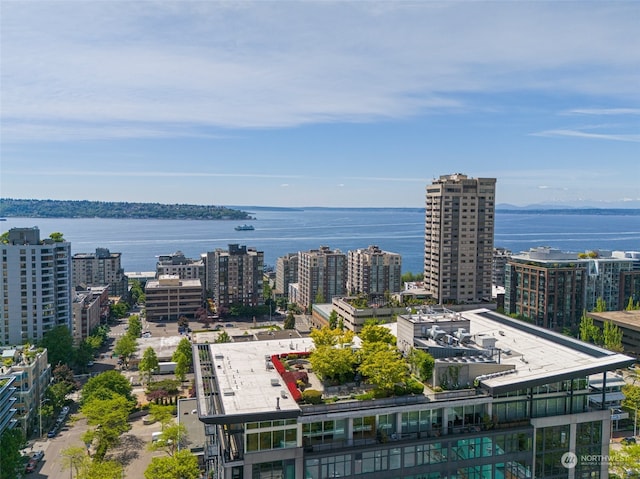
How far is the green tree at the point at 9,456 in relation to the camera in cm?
2405

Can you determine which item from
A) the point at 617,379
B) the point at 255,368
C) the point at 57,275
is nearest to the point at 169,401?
the point at 57,275

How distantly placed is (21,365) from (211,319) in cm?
3642

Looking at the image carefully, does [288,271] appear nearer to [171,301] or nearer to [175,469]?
[171,301]

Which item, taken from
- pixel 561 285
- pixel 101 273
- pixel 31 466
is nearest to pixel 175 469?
pixel 31 466

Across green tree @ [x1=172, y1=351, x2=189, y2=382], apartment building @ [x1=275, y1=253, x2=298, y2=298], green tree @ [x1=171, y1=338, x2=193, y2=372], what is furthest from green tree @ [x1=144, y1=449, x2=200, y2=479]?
apartment building @ [x1=275, y1=253, x2=298, y2=298]

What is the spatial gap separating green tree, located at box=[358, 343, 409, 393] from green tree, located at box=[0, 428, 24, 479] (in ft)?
56.2

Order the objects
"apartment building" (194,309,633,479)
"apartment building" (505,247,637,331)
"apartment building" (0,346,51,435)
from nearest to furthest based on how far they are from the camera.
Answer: "apartment building" (194,309,633,479) → "apartment building" (0,346,51,435) → "apartment building" (505,247,637,331)

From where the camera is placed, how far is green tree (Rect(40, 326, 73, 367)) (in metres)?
45.1

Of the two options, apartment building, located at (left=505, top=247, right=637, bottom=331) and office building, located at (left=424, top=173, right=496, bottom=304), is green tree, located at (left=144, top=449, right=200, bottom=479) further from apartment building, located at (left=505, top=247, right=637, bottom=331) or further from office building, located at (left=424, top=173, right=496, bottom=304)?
apartment building, located at (left=505, top=247, right=637, bottom=331)

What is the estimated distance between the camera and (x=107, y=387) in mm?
36062

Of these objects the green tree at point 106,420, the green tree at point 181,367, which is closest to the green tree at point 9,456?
the green tree at point 106,420

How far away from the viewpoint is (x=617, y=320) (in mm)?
48344

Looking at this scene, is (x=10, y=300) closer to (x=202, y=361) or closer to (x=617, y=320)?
(x=202, y=361)

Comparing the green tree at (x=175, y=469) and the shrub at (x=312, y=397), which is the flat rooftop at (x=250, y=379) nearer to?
the shrub at (x=312, y=397)
